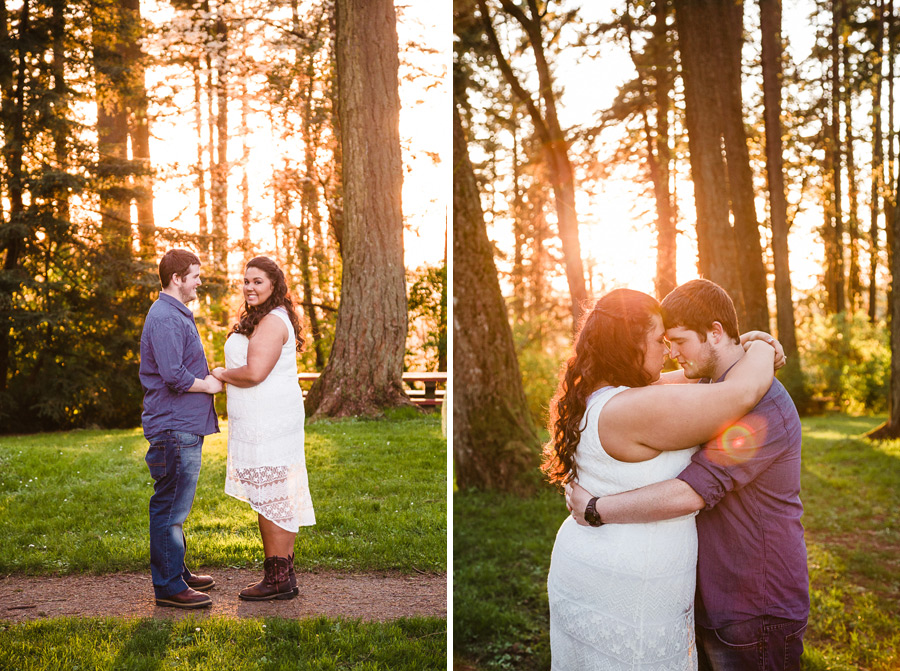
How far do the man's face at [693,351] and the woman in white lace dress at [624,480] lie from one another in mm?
56

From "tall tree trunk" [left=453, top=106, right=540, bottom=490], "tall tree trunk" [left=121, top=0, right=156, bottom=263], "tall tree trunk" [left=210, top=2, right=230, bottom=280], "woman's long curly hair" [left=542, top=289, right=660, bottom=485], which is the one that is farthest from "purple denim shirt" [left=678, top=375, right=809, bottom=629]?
"tall tree trunk" [left=121, top=0, right=156, bottom=263]

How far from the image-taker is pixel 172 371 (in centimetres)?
283

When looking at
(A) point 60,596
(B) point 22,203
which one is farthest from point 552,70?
(A) point 60,596

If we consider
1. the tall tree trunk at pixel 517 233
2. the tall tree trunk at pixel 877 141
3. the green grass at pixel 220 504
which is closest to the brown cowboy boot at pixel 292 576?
the green grass at pixel 220 504

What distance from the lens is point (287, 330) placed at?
9.91 feet

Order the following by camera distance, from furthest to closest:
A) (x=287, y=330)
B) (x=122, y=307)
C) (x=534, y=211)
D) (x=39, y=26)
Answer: (x=534, y=211) < (x=122, y=307) < (x=39, y=26) < (x=287, y=330)

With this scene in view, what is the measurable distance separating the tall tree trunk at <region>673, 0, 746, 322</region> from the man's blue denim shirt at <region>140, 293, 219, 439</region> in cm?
251

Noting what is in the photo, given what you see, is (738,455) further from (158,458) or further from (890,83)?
(890,83)

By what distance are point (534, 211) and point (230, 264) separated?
3774 millimetres

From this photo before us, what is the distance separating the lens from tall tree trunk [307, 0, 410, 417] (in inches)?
183

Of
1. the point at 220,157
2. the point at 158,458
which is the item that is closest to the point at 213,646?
the point at 158,458

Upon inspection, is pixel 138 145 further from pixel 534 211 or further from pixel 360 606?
pixel 534 211

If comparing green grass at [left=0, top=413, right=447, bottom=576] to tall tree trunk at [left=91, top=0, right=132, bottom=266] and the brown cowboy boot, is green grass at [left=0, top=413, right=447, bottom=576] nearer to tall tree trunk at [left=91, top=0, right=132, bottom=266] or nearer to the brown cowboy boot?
the brown cowboy boot

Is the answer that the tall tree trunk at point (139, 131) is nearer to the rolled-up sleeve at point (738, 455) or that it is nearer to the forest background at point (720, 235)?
the forest background at point (720, 235)
